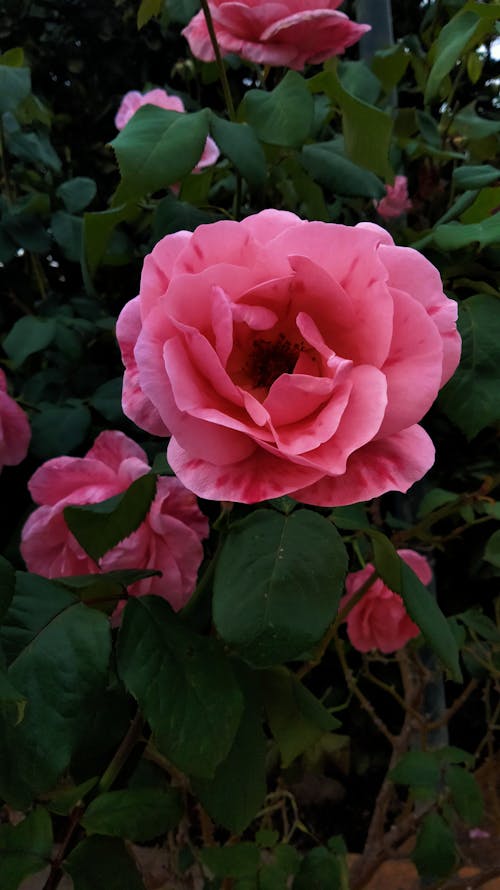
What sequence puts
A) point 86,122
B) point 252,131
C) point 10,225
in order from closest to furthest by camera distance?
1. point 252,131
2. point 10,225
3. point 86,122

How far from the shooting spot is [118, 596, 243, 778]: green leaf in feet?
1.21

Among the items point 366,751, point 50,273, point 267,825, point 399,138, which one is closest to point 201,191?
point 399,138

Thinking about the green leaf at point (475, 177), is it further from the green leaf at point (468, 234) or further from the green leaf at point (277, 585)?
the green leaf at point (277, 585)

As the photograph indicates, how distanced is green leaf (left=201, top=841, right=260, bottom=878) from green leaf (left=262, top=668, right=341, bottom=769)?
0.12 m

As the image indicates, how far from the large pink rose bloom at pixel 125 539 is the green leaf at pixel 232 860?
26 centimetres

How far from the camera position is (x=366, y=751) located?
5.54 ft

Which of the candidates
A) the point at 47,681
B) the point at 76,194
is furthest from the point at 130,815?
the point at 76,194

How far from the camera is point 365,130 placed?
51 centimetres

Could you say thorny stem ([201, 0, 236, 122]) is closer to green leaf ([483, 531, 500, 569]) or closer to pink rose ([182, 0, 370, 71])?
pink rose ([182, 0, 370, 71])

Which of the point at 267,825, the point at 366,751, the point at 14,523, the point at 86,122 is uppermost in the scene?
the point at 86,122

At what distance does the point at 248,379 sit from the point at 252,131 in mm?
254

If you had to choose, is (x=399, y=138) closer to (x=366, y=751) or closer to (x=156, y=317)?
(x=156, y=317)

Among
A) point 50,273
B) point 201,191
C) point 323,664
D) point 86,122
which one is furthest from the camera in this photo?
point 86,122

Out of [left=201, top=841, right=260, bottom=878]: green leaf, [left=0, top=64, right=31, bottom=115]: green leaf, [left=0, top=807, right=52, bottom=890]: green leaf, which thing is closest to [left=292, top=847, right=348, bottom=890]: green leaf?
[left=201, top=841, right=260, bottom=878]: green leaf
